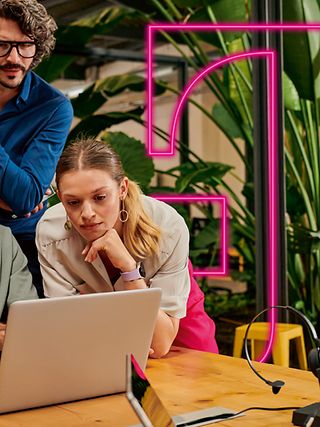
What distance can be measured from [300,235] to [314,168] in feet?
1.57

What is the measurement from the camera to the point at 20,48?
2.42 metres

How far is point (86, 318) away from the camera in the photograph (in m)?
1.48

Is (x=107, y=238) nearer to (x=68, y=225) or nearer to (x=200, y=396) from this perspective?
(x=68, y=225)

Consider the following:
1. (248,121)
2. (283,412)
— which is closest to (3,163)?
(283,412)

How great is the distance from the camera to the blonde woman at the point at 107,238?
2197 millimetres

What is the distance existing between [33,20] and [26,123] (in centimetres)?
32

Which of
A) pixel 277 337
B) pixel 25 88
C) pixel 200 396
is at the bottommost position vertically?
pixel 277 337

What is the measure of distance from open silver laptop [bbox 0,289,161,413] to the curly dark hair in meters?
1.18

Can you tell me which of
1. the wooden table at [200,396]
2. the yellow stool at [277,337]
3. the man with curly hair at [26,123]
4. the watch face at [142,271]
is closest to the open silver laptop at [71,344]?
the wooden table at [200,396]

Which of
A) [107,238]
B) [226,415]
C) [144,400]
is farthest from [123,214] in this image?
[144,400]

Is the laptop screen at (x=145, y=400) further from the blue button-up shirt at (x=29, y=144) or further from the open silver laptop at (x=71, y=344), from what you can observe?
the blue button-up shirt at (x=29, y=144)

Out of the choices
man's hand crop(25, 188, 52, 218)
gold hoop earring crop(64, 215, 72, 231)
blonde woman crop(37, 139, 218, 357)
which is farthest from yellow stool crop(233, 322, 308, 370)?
gold hoop earring crop(64, 215, 72, 231)

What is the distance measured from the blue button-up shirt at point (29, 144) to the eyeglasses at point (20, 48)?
0.10m

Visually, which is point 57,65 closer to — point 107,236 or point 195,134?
point 107,236
